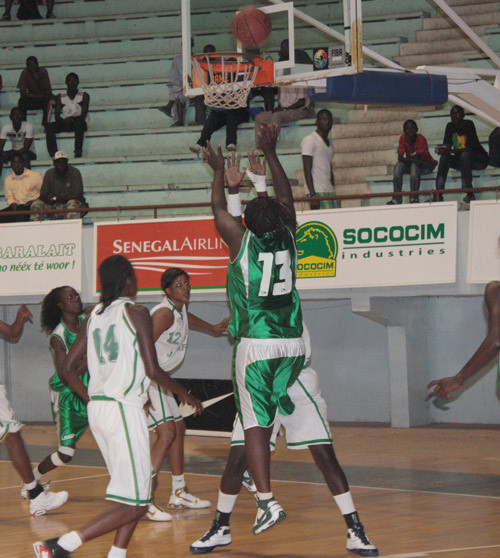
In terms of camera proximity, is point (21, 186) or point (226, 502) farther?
point (21, 186)

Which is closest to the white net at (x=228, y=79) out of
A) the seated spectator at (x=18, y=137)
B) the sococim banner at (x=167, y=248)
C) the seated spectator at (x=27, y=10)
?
the sococim banner at (x=167, y=248)

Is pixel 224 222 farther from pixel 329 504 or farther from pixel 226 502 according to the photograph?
pixel 329 504

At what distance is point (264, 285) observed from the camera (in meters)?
6.21

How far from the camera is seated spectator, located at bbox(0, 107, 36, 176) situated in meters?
16.9

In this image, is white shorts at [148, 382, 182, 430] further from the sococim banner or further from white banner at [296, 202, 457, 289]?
the sococim banner

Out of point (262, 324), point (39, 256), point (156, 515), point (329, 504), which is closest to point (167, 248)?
point (39, 256)

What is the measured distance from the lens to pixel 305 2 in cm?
1261

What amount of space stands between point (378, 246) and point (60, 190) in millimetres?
5088

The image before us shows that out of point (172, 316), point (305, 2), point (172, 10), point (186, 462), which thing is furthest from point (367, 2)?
point (172, 316)

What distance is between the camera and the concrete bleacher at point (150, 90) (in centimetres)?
1612

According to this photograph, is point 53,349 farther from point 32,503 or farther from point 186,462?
point 186,462

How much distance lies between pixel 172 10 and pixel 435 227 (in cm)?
925

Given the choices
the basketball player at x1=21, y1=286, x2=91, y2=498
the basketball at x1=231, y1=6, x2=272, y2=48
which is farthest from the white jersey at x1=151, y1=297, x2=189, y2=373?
the basketball at x1=231, y1=6, x2=272, y2=48

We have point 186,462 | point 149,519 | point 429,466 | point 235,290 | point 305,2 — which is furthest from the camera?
point 305,2
